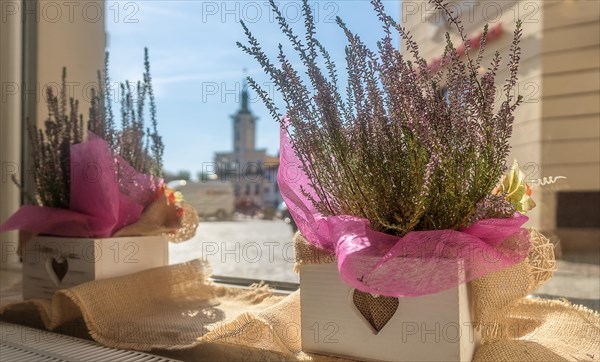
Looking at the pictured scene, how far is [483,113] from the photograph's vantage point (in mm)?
720

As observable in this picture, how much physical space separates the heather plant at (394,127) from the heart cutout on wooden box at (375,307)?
100 millimetres

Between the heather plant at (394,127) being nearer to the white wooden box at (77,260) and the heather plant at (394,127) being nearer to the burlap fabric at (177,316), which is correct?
the burlap fabric at (177,316)

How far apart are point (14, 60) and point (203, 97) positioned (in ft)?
3.36

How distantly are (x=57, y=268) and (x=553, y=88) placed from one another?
3.96 ft

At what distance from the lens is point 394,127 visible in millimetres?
760

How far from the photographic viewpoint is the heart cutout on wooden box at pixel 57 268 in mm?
1226

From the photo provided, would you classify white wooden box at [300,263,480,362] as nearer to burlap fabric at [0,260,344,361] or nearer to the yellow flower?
burlap fabric at [0,260,344,361]

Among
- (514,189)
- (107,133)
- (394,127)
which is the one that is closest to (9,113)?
(107,133)

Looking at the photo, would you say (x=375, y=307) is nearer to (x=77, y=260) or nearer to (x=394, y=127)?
(x=394, y=127)

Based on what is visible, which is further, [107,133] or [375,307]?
[107,133]

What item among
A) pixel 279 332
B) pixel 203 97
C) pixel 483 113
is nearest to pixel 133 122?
pixel 203 97

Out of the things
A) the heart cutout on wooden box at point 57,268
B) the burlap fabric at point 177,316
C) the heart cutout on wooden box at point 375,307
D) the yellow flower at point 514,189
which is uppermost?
the yellow flower at point 514,189

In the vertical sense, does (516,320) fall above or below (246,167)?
below

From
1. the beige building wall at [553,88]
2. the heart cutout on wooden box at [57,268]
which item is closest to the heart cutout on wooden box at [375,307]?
the beige building wall at [553,88]
